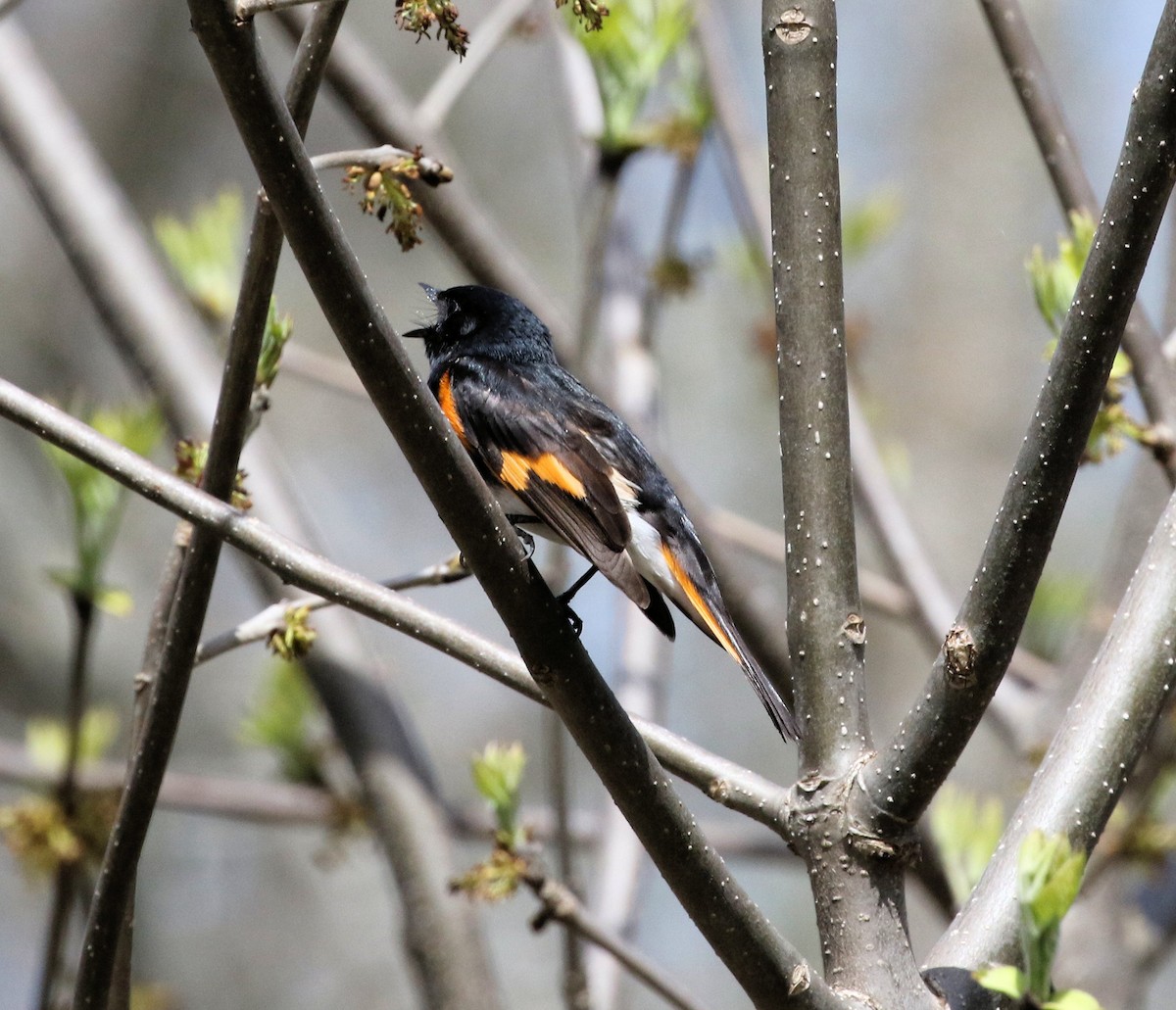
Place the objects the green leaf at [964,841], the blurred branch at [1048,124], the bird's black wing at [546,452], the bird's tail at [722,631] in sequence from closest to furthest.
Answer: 1. the bird's tail at [722,631]
2. the bird's black wing at [546,452]
3. the blurred branch at [1048,124]
4. the green leaf at [964,841]

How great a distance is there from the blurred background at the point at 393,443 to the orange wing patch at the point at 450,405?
4.10 metres

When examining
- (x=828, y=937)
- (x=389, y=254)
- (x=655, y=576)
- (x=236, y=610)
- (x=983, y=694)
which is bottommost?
(x=828, y=937)

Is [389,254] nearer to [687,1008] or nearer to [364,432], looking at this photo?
[364,432]

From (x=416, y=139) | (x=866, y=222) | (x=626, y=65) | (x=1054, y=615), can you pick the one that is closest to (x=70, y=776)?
(x=416, y=139)

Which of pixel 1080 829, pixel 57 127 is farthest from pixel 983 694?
pixel 57 127

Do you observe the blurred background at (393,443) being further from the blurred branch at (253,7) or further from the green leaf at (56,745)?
the blurred branch at (253,7)

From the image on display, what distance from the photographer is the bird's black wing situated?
2.07 m

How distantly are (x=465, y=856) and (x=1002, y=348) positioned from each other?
4.52 meters

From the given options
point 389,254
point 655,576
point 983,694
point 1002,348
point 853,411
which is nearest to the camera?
point 983,694

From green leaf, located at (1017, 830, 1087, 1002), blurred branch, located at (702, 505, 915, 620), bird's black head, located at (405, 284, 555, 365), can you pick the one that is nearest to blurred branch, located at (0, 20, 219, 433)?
bird's black head, located at (405, 284, 555, 365)

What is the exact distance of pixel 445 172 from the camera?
165 centimetres

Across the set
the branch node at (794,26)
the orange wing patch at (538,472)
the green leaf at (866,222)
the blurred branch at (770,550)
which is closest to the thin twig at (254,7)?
the branch node at (794,26)

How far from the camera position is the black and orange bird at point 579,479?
2098 millimetres

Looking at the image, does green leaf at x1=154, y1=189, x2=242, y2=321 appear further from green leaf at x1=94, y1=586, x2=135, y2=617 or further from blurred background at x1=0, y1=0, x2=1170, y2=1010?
blurred background at x1=0, y1=0, x2=1170, y2=1010
